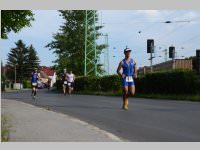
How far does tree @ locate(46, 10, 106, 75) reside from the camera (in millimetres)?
68000

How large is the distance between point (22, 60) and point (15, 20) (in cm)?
12732

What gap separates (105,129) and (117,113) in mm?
3715

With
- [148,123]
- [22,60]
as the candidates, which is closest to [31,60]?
[22,60]

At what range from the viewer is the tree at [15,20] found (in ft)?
55.1

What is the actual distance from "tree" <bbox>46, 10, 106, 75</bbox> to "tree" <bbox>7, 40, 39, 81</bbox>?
72.9 meters

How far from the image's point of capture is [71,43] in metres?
68.8

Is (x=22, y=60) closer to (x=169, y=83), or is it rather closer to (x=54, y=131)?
(x=169, y=83)

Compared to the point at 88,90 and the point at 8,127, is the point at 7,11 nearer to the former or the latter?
the point at 8,127

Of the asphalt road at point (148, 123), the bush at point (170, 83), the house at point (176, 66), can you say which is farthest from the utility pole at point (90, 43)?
the asphalt road at point (148, 123)

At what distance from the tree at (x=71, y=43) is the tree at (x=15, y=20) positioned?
163 feet

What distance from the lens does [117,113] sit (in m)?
15.7

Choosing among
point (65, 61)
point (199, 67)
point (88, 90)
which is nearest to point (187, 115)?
point (199, 67)

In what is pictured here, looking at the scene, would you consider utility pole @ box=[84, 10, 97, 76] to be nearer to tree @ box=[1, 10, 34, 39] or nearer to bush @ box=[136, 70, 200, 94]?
bush @ box=[136, 70, 200, 94]

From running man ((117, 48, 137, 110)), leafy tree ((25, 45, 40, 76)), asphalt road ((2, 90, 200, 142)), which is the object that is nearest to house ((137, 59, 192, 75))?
running man ((117, 48, 137, 110))
